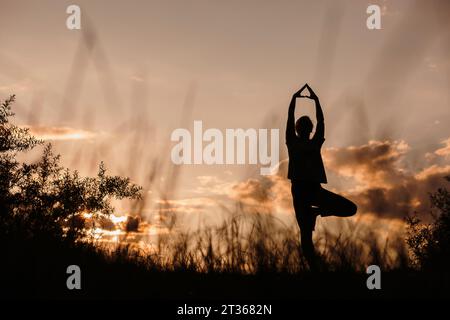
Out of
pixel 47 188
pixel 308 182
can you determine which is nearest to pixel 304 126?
pixel 308 182

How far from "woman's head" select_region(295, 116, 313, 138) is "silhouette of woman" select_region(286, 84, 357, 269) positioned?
0.43 feet

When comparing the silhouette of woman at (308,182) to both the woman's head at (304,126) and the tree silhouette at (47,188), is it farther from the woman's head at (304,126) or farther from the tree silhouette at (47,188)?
the tree silhouette at (47,188)

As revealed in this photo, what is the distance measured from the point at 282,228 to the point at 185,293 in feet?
7.74

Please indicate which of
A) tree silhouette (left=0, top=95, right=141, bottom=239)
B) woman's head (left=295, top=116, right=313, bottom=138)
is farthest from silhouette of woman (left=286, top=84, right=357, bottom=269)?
tree silhouette (left=0, top=95, right=141, bottom=239)

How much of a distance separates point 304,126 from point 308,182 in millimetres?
1034

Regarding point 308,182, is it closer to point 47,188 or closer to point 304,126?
point 304,126

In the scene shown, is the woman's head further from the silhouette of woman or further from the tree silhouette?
the tree silhouette

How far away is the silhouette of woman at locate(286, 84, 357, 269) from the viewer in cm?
862

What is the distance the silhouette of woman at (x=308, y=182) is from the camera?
8617mm

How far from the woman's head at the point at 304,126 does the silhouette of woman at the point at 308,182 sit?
0.13 meters

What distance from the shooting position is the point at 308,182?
8.70 meters
